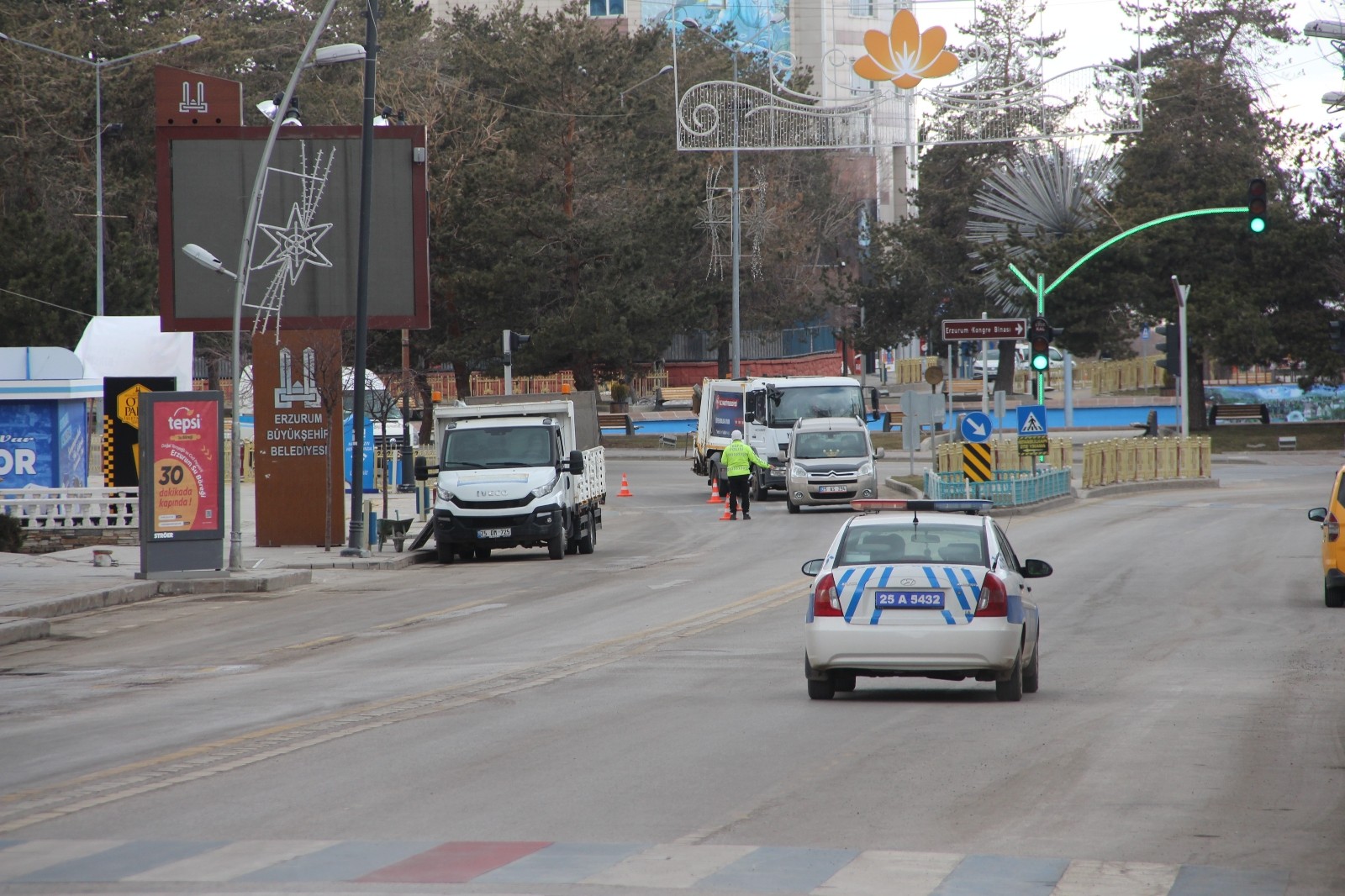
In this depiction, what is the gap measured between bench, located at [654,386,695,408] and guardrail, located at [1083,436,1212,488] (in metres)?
40.5

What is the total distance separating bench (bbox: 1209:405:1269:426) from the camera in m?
70.6

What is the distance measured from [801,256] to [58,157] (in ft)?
122

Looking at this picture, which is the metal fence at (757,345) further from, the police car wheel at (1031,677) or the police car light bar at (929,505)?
the police car wheel at (1031,677)

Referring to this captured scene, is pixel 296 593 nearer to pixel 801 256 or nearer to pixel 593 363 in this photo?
pixel 593 363

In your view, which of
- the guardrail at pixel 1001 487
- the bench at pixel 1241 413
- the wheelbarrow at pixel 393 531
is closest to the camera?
the wheelbarrow at pixel 393 531

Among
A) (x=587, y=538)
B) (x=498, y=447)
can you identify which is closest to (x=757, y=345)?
(x=587, y=538)

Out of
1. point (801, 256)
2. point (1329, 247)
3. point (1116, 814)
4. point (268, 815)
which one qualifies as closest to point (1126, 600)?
point (1116, 814)

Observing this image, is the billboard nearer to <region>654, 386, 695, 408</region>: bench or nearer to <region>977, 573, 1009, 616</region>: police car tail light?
<region>977, 573, 1009, 616</region>: police car tail light

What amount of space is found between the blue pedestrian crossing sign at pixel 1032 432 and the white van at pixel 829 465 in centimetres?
350

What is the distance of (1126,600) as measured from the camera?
21.2 meters

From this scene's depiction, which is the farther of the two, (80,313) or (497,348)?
(497,348)

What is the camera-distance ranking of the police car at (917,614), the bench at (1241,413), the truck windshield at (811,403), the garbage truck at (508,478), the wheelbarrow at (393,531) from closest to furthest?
the police car at (917,614), the garbage truck at (508,478), the wheelbarrow at (393,531), the truck windshield at (811,403), the bench at (1241,413)

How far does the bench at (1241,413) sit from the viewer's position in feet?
232

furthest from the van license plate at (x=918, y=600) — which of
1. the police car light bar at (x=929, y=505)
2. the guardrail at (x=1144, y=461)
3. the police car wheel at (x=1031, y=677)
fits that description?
the guardrail at (x=1144, y=461)
